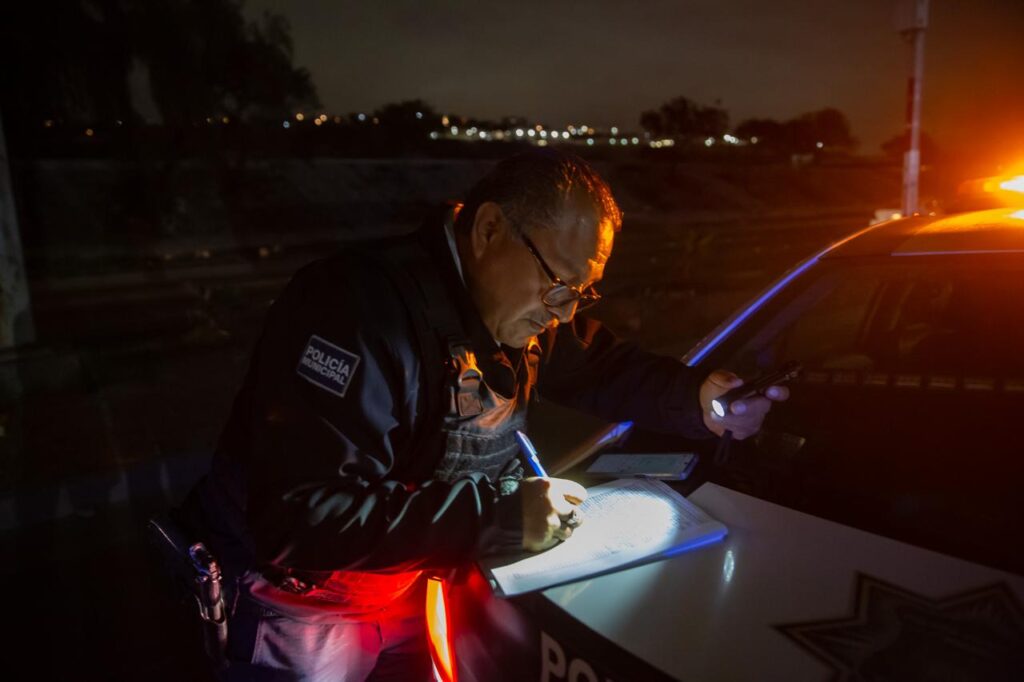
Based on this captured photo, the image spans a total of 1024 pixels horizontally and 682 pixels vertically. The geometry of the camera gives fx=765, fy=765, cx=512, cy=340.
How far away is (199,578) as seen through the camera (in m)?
1.53

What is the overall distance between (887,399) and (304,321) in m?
1.71

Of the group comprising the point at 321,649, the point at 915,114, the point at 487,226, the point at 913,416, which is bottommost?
the point at 321,649

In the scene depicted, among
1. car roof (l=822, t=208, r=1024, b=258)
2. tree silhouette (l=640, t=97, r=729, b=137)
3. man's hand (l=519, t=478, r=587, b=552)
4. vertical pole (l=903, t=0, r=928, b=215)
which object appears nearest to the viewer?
man's hand (l=519, t=478, r=587, b=552)

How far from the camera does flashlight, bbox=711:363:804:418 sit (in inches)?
70.9

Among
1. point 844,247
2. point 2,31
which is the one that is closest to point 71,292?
point 2,31

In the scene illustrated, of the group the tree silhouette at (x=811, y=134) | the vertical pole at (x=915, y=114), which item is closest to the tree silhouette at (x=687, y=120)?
the tree silhouette at (x=811, y=134)

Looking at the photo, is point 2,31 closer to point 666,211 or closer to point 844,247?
point 844,247

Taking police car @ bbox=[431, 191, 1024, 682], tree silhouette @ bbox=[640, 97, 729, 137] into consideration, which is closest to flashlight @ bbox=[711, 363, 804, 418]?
police car @ bbox=[431, 191, 1024, 682]

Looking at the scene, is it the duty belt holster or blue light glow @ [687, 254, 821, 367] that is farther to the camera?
blue light glow @ [687, 254, 821, 367]

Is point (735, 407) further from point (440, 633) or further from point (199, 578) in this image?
point (199, 578)

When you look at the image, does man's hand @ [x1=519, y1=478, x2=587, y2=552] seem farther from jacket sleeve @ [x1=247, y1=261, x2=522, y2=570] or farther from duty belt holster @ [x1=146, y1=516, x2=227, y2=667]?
duty belt holster @ [x1=146, y1=516, x2=227, y2=667]

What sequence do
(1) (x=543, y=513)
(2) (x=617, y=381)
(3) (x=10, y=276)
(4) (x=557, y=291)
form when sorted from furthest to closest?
(3) (x=10, y=276), (2) (x=617, y=381), (4) (x=557, y=291), (1) (x=543, y=513)

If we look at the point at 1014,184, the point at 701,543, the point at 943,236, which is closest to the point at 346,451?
the point at 701,543

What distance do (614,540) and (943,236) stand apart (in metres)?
1.62
